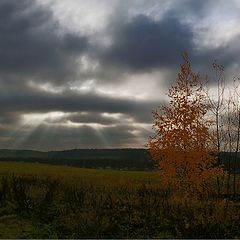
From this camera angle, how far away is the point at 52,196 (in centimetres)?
2025

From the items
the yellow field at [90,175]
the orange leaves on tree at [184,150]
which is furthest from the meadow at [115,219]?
the yellow field at [90,175]

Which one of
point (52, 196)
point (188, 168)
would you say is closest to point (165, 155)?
point (188, 168)

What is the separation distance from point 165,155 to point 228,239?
13.9 meters

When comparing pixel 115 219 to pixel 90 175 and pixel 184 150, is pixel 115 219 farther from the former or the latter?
pixel 90 175

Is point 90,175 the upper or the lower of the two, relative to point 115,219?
lower

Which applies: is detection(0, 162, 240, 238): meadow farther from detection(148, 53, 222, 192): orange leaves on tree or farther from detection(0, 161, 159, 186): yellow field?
detection(0, 161, 159, 186): yellow field

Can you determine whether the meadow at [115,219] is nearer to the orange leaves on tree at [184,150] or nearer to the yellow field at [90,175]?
the orange leaves on tree at [184,150]

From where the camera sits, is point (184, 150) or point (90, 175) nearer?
point (184, 150)

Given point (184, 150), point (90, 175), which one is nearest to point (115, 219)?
point (184, 150)

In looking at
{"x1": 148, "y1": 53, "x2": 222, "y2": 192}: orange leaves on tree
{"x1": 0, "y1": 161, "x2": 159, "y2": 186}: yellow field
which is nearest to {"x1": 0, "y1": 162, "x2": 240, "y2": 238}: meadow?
{"x1": 148, "y1": 53, "x2": 222, "y2": 192}: orange leaves on tree

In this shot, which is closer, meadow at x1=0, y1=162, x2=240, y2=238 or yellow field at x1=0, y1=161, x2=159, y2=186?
meadow at x1=0, y1=162, x2=240, y2=238

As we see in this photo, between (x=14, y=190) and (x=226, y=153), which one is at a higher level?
(x=226, y=153)

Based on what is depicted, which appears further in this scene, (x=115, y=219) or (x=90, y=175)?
(x=90, y=175)

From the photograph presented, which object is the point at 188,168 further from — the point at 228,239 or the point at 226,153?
the point at 228,239
